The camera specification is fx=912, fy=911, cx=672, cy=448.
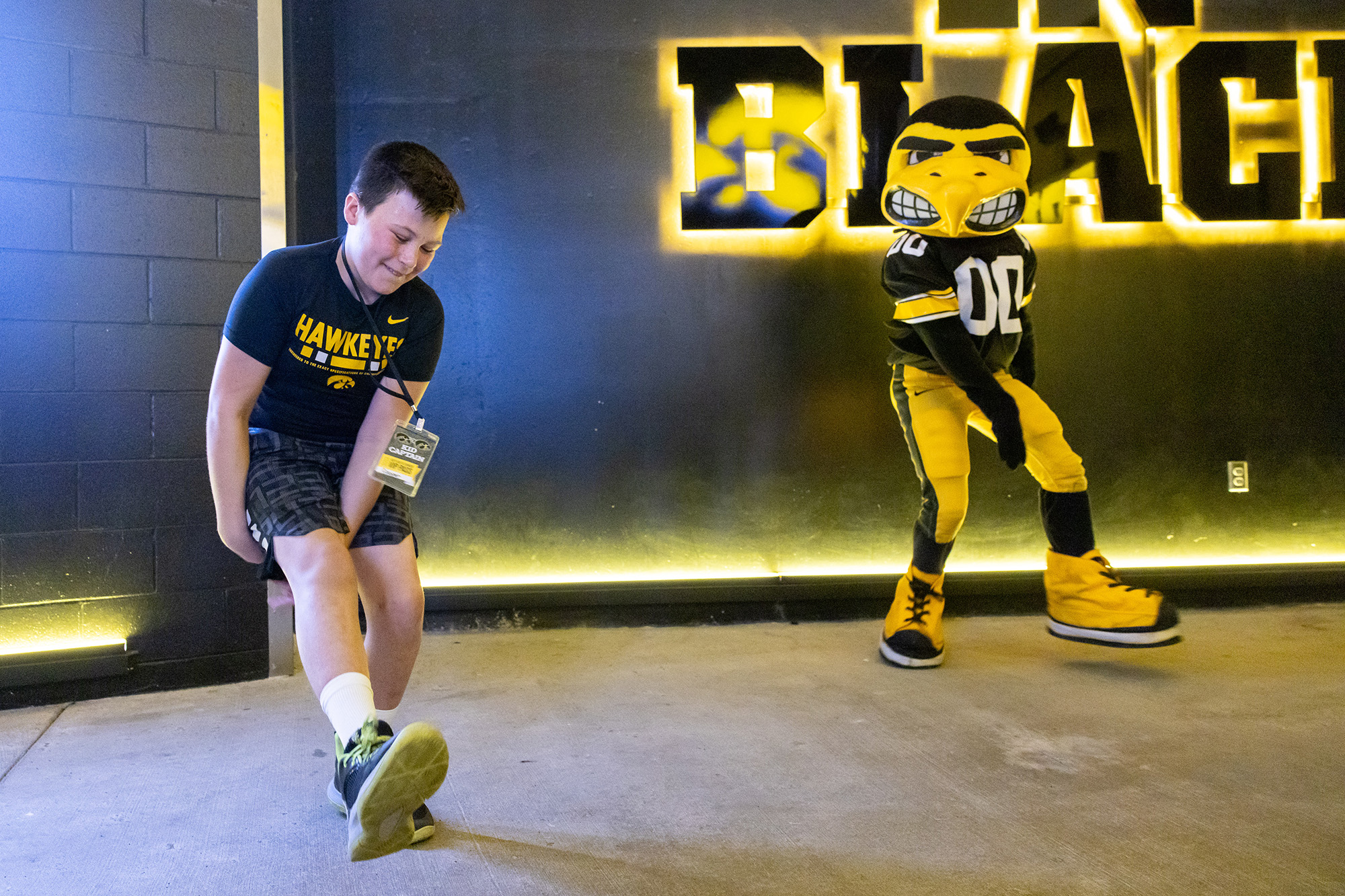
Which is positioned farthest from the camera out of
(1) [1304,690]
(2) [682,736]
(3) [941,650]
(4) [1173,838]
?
(3) [941,650]

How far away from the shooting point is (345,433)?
6.26 ft

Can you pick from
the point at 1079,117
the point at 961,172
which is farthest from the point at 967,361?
the point at 1079,117

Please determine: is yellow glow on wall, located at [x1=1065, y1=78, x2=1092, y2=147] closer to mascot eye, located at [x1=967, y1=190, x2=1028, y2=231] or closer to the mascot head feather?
the mascot head feather

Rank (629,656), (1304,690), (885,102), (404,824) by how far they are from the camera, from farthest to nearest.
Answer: (885,102), (629,656), (1304,690), (404,824)

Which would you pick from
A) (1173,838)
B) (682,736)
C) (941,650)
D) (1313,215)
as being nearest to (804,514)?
(941,650)

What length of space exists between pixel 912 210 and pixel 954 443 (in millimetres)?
Answer: 750

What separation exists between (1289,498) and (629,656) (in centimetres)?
285

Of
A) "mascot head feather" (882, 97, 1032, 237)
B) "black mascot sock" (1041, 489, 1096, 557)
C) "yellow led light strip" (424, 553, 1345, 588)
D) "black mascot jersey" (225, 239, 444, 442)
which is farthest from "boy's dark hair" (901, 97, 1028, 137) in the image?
"black mascot jersey" (225, 239, 444, 442)

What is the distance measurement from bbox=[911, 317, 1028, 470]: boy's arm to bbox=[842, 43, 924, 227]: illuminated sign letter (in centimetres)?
104

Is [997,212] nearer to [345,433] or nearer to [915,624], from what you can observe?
[915,624]

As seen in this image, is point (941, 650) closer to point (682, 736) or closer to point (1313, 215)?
point (682, 736)

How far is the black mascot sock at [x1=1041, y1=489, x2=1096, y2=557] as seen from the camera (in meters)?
Answer: 2.82

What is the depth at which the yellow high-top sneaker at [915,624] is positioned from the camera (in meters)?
2.90

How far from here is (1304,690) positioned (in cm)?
257
